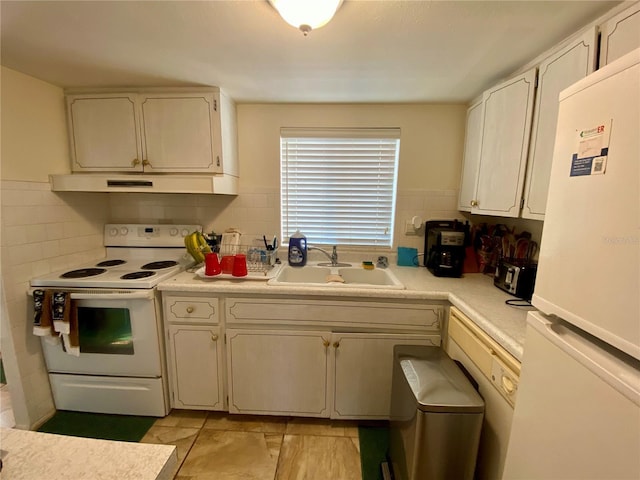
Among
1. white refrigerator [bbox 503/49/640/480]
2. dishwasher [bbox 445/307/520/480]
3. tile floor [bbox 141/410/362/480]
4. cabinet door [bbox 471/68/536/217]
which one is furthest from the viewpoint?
tile floor [bbox 141/410/362/480]

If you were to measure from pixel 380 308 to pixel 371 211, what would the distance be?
88 cm

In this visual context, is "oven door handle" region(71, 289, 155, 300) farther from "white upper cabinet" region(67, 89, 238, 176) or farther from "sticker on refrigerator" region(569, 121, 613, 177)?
"sticker on refrigerator" region(569, 121, 613, 177)

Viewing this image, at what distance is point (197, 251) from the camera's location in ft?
6.19

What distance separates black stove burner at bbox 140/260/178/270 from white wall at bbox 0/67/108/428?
1.59 ft

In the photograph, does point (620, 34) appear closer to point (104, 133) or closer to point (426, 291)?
point (426, 291)

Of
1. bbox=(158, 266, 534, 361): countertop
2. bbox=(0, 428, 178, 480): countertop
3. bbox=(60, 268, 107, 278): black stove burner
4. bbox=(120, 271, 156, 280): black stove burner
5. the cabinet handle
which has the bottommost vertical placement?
the cabinet handle

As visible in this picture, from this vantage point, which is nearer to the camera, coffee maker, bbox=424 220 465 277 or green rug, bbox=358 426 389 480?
green rug, bbox=358 426 389 480

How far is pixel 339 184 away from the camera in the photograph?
7.13 feet

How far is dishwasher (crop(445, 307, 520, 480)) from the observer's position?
992 mm

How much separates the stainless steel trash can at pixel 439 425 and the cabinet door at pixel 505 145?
0.93 meters

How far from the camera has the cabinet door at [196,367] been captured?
1.66m

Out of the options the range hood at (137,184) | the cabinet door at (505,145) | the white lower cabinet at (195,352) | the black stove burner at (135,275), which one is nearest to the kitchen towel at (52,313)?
the black stove burner at (135,275)

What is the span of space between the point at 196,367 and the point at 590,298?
188cm

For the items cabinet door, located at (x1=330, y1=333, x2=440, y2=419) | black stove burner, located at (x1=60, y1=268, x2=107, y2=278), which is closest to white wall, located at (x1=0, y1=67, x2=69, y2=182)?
black stove burner, located at (x1=60, y1=268, x2=107, y2=278)
